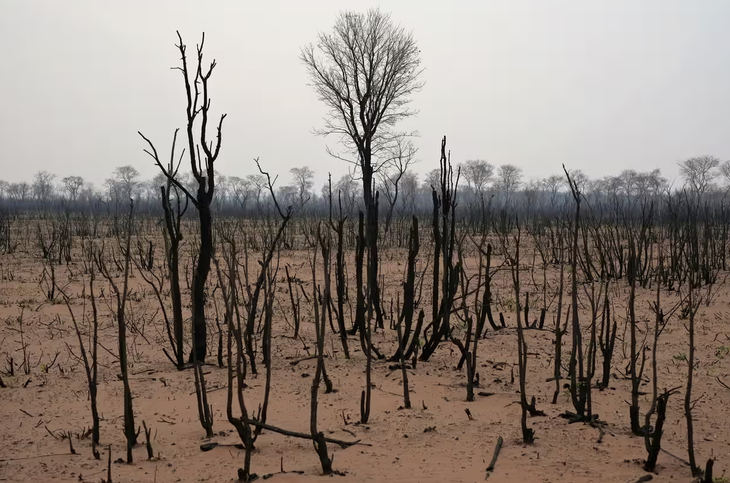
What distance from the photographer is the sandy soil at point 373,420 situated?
93.3 inches

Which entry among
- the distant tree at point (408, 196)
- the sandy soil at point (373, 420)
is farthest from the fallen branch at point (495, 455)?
the distant tree at point (408, 196)

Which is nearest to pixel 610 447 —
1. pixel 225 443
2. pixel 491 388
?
pixel 491 388

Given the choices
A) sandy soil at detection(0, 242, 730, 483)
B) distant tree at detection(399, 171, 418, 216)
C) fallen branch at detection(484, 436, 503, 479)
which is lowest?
sandy soil at detection(0, 242, 730, 483)

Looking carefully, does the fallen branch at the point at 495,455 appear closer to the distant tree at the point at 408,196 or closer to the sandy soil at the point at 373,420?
the sandy soil at the point at 373,420

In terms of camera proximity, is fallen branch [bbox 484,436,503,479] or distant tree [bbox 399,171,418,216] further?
distant tree [bbox 399,171,418,216]

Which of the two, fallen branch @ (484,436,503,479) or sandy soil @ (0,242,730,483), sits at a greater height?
fallen branch @ (484,436,503,479)

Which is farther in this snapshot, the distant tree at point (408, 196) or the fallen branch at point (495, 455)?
the distant tree at point (408, 196)

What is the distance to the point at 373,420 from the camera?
299cm

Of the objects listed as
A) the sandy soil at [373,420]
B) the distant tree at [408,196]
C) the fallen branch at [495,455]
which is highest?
the distant tree at [408,196]

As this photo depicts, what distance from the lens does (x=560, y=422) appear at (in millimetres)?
2893

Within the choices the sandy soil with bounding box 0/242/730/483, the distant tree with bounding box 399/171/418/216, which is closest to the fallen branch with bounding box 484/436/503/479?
the sandy soil with bounding box 0/242/730/483

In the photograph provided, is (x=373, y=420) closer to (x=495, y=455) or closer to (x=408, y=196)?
(x=495, y=455)

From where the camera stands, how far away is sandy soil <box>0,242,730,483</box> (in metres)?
2.37

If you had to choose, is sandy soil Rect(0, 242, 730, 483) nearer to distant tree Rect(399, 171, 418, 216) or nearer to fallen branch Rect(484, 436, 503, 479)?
fallen branch Rect(484, 436, 503, 479)
